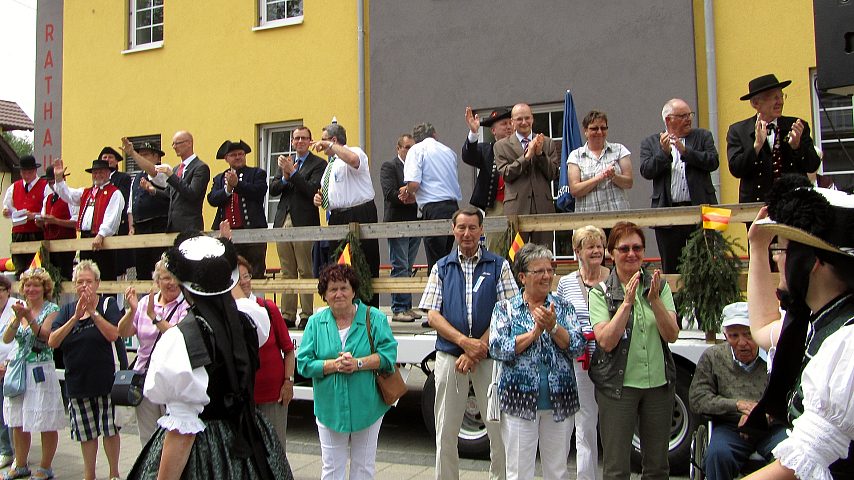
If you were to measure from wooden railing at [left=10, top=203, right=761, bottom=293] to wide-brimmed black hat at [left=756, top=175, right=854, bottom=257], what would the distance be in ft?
11.6

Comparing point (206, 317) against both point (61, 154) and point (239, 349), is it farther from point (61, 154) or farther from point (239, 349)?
point (61, 154)

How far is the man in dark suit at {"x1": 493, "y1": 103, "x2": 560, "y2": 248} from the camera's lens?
7070 mm

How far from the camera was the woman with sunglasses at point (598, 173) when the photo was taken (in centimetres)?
688

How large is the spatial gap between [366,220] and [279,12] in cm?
775

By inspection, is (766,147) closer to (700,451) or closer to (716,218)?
(716,218)

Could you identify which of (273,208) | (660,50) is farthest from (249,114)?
(660,50)

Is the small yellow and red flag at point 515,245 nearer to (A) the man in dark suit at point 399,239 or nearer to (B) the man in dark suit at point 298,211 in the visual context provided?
(A) the man in dark suit at point 399,239

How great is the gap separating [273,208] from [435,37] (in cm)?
409

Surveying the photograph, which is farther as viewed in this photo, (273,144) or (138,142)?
(138,142)

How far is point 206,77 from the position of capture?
1488cm

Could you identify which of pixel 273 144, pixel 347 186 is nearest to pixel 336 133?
pixel 347 186

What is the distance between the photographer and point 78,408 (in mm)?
6672

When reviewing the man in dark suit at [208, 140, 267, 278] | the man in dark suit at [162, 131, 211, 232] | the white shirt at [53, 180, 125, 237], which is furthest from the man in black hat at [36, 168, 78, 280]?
the man in dark suit at [208, 140, 267, 278]

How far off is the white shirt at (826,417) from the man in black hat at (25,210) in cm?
1006
